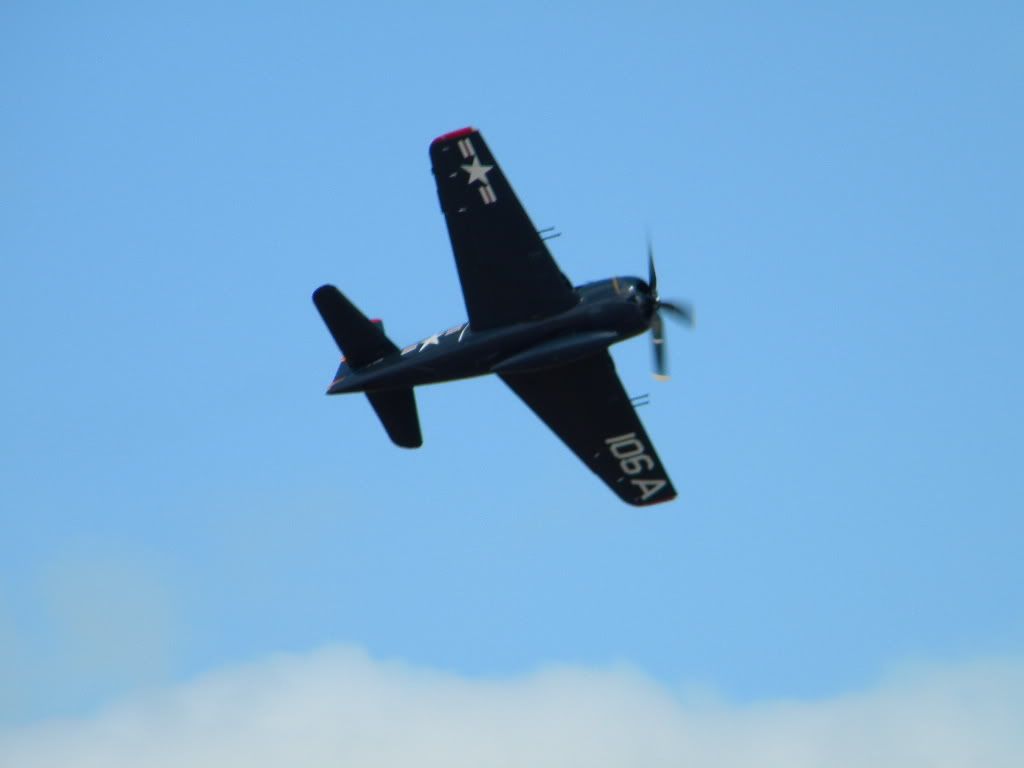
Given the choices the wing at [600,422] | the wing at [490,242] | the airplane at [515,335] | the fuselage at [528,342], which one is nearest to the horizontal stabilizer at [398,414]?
the airplane at [515,335]

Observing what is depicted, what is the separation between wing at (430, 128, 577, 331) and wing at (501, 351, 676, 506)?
1.94m

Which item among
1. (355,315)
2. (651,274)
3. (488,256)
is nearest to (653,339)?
(651,274)

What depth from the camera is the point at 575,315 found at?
32.1 metres

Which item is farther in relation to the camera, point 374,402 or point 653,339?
point 374,402

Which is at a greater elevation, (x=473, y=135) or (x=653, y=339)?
(x=473, y=135)

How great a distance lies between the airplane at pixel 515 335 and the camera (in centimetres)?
3172

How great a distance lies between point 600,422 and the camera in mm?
34781

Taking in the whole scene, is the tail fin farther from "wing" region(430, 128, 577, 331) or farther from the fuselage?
"wing" region(430, 128, 577, 331)

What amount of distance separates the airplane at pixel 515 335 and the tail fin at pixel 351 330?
0.06 ft

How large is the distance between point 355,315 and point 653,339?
577 cm

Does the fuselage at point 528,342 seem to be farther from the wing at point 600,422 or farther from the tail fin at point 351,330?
the wing at point 600,422

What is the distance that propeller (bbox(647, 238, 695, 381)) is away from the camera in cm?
3256

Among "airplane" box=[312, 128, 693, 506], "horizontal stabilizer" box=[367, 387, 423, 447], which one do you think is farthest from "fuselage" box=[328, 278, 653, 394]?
"horizontal stabilizer" box=[367, 387, 423, 447]

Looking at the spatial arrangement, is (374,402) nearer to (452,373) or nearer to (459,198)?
(452,373)
